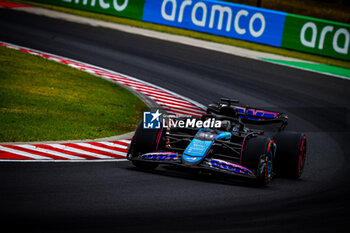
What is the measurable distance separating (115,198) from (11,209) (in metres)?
1.53

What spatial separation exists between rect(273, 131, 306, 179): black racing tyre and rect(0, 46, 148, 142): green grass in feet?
13.0

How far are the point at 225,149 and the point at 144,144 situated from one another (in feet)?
4.83

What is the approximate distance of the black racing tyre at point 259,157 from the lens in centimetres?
941

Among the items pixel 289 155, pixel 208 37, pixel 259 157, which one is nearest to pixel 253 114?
pixel 289 155

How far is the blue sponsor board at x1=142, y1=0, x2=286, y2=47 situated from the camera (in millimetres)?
26203

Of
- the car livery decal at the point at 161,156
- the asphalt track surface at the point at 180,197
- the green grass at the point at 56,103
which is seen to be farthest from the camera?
the green grass at the point at 56,103

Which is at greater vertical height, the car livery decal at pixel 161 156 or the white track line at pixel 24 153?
the car livery decal at pixel 161 156

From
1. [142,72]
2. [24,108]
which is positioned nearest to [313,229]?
[24,108]

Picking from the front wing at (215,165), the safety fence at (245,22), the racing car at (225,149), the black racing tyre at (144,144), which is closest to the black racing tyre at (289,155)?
the racing car at (225,149)

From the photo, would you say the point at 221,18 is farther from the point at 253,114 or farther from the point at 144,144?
the point at 144,144

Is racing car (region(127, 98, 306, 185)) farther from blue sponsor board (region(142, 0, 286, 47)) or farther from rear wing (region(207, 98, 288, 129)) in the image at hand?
blue sponsor board (region(142, 0, 286, 47))

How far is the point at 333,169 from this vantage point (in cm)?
1130

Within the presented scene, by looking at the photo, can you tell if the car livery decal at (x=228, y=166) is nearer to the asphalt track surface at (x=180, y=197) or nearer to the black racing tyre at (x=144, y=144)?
the asphalt track surface at (x=180, y=197)

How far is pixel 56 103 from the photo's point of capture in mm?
14258
